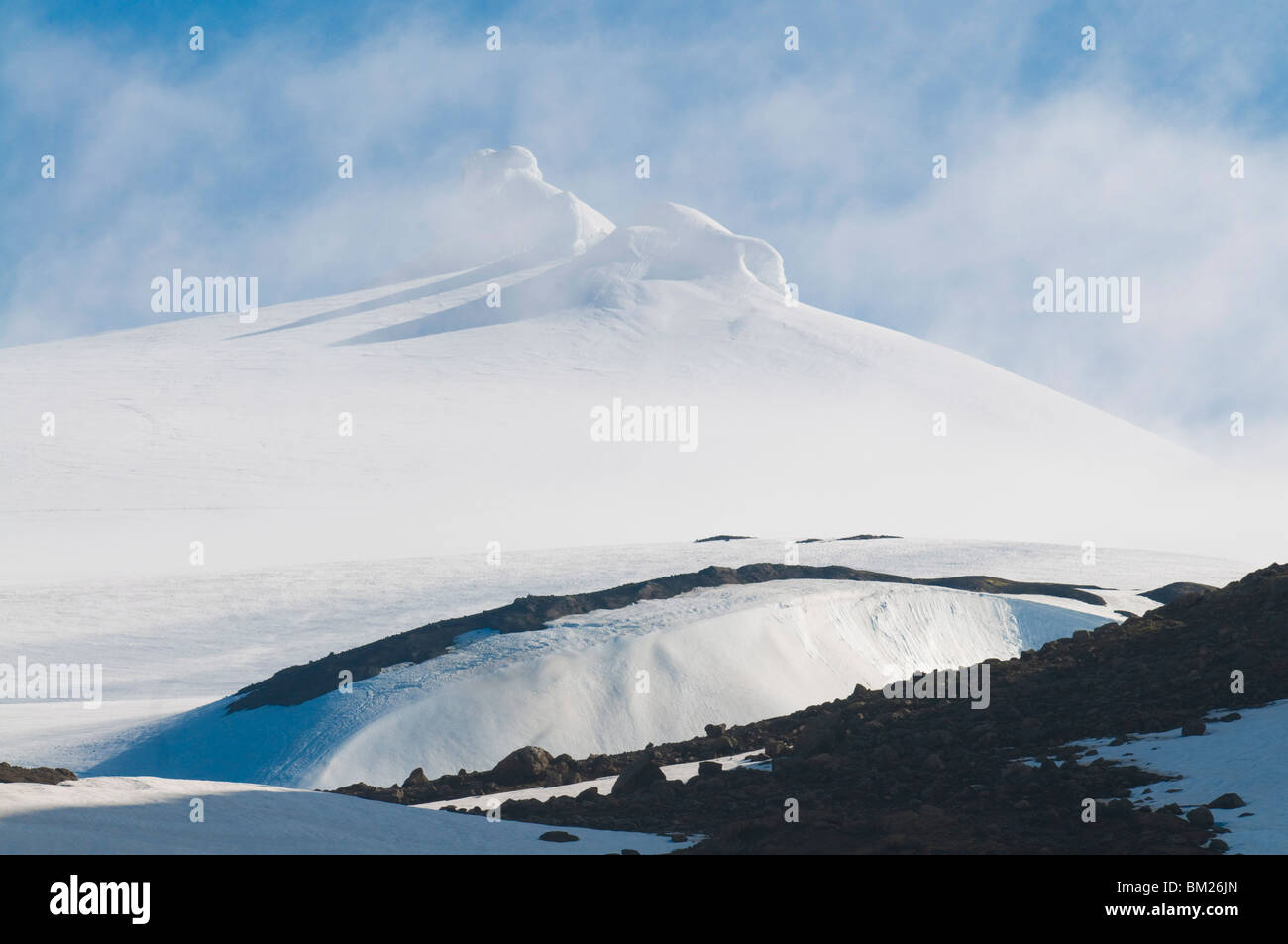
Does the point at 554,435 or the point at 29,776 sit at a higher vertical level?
the point at 554,435

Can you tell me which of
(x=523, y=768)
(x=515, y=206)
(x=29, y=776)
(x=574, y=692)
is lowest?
(x=523, y=768)

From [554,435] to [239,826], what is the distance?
63.6 m

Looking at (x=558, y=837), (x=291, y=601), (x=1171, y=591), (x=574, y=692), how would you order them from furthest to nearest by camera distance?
(x=291, y=601) < (x=1171, y=591) < (x=574, y=692) < (x=558, y=837)

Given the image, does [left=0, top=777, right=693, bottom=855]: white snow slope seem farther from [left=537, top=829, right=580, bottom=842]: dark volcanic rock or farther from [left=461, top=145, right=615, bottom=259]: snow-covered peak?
[left=461, top=145, right=615, bottom=259]: snow-covered peak

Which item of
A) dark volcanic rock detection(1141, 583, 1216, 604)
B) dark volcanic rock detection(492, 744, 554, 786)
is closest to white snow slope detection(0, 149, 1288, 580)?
dark volcanic rock detection(1141, 583, 1216, 604)

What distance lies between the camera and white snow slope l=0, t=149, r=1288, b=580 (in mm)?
56312

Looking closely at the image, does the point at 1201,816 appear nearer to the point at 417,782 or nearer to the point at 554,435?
the point at 417,782

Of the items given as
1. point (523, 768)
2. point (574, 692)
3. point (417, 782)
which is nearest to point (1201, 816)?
point (523, 768)

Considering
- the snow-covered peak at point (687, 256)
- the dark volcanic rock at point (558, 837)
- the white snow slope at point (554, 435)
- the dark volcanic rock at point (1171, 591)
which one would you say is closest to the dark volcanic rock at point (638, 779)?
the dark volcanic rock at point (558, 837)

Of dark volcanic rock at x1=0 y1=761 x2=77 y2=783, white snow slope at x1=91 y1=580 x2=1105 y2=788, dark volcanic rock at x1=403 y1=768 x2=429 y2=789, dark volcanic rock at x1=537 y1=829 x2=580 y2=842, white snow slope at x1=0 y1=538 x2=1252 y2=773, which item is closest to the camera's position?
dark volcanic rock at x1=537 y1=829 x2=580 y2=842

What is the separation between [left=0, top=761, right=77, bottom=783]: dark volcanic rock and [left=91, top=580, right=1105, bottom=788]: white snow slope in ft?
22.0

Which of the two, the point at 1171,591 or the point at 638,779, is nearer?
the point at 638,779

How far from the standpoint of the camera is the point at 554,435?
242ft
